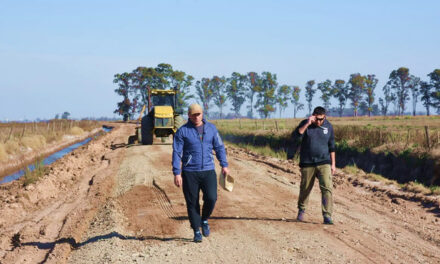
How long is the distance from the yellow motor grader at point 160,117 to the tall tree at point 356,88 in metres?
80.4

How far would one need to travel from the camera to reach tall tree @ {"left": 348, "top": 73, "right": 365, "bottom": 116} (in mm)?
99812

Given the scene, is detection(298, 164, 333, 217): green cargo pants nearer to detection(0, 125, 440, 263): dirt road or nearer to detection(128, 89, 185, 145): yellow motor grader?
detection(0, 125, 440, 263): dirt road

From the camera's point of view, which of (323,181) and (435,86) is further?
(435,86)

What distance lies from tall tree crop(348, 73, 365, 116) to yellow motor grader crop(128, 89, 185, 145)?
264ft

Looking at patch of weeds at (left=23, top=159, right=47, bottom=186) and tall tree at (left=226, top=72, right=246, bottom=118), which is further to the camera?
tall tree at (left=226, top=72, right=246, bottom=118)

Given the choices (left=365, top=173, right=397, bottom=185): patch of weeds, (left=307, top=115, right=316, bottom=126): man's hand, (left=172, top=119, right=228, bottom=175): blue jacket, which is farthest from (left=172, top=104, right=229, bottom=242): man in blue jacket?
(left=365, top=173, right=397, bottom=185): patch of weeds

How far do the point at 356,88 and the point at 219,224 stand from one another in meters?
98.8

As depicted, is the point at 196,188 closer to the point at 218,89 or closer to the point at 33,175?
the point at 33,175

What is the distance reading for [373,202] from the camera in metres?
10.9

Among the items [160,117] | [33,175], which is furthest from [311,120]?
[160,117]

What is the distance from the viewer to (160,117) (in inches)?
880

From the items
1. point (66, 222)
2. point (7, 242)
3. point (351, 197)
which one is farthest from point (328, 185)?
point (7, 242)

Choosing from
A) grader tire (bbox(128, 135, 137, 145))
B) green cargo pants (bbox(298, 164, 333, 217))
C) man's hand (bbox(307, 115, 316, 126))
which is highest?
man's hand (bbox(307, 115, 316, 126))

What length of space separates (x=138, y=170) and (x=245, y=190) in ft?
15.5
